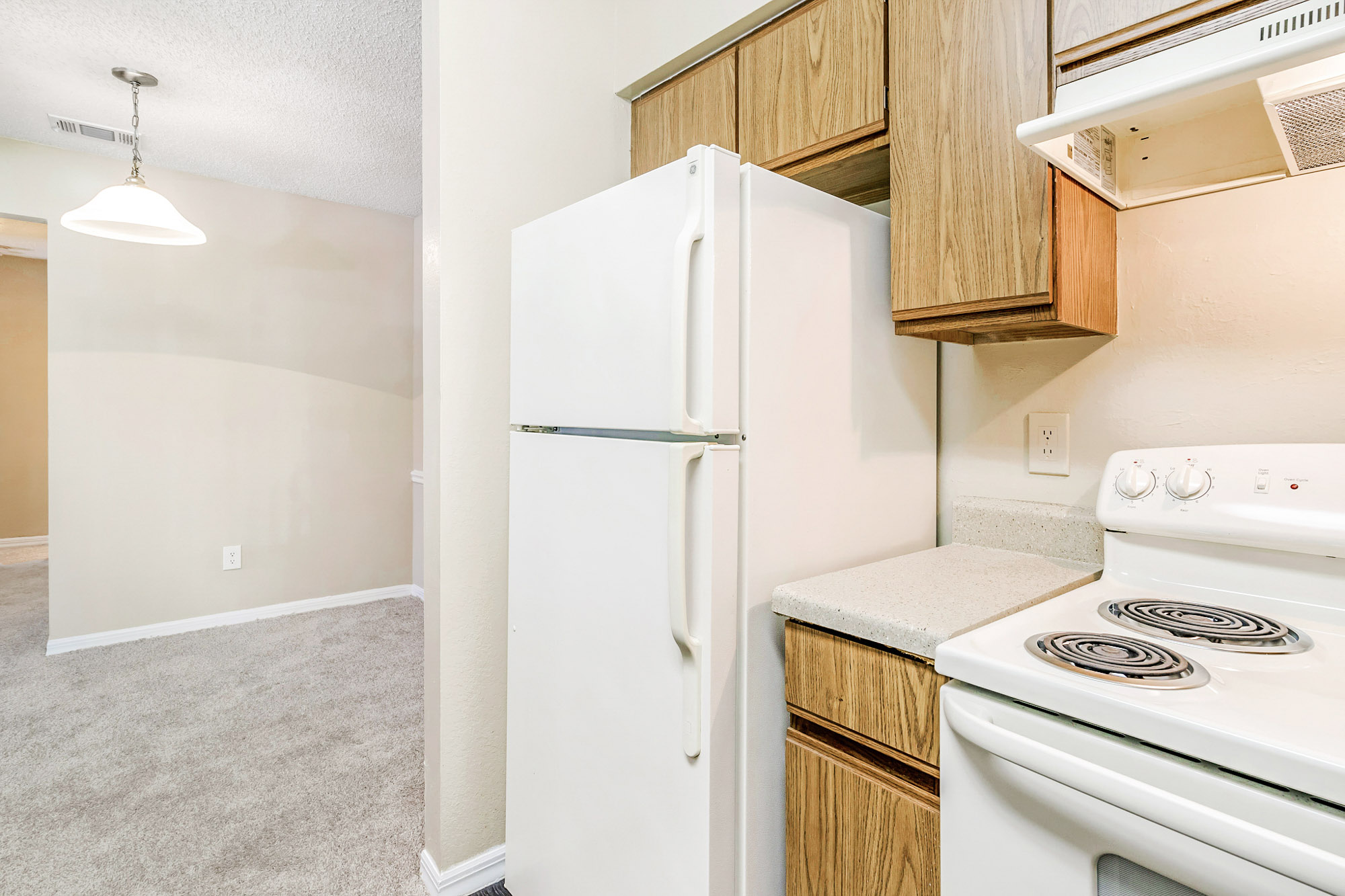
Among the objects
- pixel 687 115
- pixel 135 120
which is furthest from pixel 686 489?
pixel 135 120

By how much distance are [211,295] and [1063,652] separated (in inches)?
168

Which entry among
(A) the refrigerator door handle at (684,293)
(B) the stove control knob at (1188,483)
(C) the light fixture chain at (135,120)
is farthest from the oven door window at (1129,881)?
(C) the light fixture chain at (135,120)

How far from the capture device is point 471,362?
168 cm

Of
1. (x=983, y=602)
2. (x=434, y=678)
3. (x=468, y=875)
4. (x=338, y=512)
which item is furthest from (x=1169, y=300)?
(x=338, y=512)

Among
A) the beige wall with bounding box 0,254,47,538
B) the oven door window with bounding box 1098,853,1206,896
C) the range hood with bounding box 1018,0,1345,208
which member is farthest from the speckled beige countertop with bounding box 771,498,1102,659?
the beige wall with bounding box 0,254,47,538

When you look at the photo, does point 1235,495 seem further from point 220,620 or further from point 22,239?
point 22,239

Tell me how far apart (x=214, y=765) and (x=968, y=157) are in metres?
2.87

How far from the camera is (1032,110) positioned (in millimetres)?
1104

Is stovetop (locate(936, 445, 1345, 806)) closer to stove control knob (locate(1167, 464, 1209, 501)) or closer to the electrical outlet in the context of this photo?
stove control knob (locate(1167, 464, 1209, 501))

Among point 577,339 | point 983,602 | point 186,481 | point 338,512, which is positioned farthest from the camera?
point 338,512

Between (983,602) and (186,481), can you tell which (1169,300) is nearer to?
(983,602)

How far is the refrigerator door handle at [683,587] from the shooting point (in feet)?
3.49

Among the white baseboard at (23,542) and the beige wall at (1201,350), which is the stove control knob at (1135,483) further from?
→ the white baseboard at (23,542)

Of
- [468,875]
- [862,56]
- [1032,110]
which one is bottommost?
[468,875]
